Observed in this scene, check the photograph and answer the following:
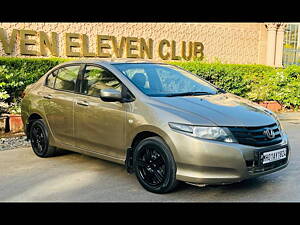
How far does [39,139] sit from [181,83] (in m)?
2.42

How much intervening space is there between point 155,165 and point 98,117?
3.47ft

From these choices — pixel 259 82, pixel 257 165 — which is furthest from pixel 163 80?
pixel 259 82

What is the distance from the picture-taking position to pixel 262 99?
12383mm

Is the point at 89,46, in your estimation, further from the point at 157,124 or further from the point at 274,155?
the point at 274,155

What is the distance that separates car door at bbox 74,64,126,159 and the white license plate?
64.5 inches

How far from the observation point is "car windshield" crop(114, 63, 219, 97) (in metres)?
4.75

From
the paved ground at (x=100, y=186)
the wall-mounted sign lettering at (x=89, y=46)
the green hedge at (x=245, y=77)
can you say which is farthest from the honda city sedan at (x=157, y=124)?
the wall-mounted sign lettering at (x=89, y=46)

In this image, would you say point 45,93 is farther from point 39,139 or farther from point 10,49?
point 10,49

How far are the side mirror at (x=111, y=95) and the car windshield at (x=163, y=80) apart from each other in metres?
0.27

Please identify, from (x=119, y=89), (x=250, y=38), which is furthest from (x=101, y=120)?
(x=250, y=38)

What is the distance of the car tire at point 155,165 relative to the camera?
13.5 ft

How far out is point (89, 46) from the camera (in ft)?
38.2

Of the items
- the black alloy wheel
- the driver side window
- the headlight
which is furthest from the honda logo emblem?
the driver side window
